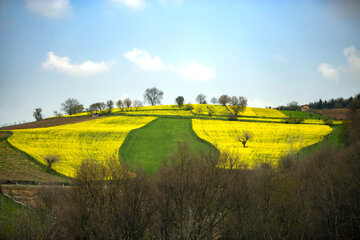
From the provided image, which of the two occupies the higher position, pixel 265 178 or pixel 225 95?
pixel 225 95

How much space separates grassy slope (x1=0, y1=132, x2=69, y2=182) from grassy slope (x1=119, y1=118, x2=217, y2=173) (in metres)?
16.0

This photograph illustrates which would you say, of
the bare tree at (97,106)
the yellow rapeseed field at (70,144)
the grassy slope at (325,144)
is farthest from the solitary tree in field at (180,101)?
the grassy slope at (325,144)

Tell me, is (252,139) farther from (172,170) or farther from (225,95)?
(225,95)

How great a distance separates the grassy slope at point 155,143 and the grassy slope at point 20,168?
629 inches

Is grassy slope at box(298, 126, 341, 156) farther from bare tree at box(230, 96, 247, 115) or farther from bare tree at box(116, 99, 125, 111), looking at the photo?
bare tree at box(116, 99, 125, 111)

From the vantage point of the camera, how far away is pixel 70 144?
62.1 meters

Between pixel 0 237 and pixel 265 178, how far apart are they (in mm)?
24675

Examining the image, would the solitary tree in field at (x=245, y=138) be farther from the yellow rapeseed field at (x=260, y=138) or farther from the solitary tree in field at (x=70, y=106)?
the solitary tree in field at (x=70, y=106)

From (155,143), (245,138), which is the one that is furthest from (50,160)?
(245,138)

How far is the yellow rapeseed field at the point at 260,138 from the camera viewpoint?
5509 centimetres

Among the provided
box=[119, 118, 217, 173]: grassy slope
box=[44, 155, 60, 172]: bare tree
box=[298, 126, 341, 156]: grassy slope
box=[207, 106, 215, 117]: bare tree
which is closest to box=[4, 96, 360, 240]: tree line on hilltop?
box=[44, 155, 60, 172]: bare tree

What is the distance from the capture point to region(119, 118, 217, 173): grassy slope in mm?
55062

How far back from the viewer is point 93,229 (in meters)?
21.8

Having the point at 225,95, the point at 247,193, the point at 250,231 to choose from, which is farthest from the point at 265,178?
the point at 225,95
